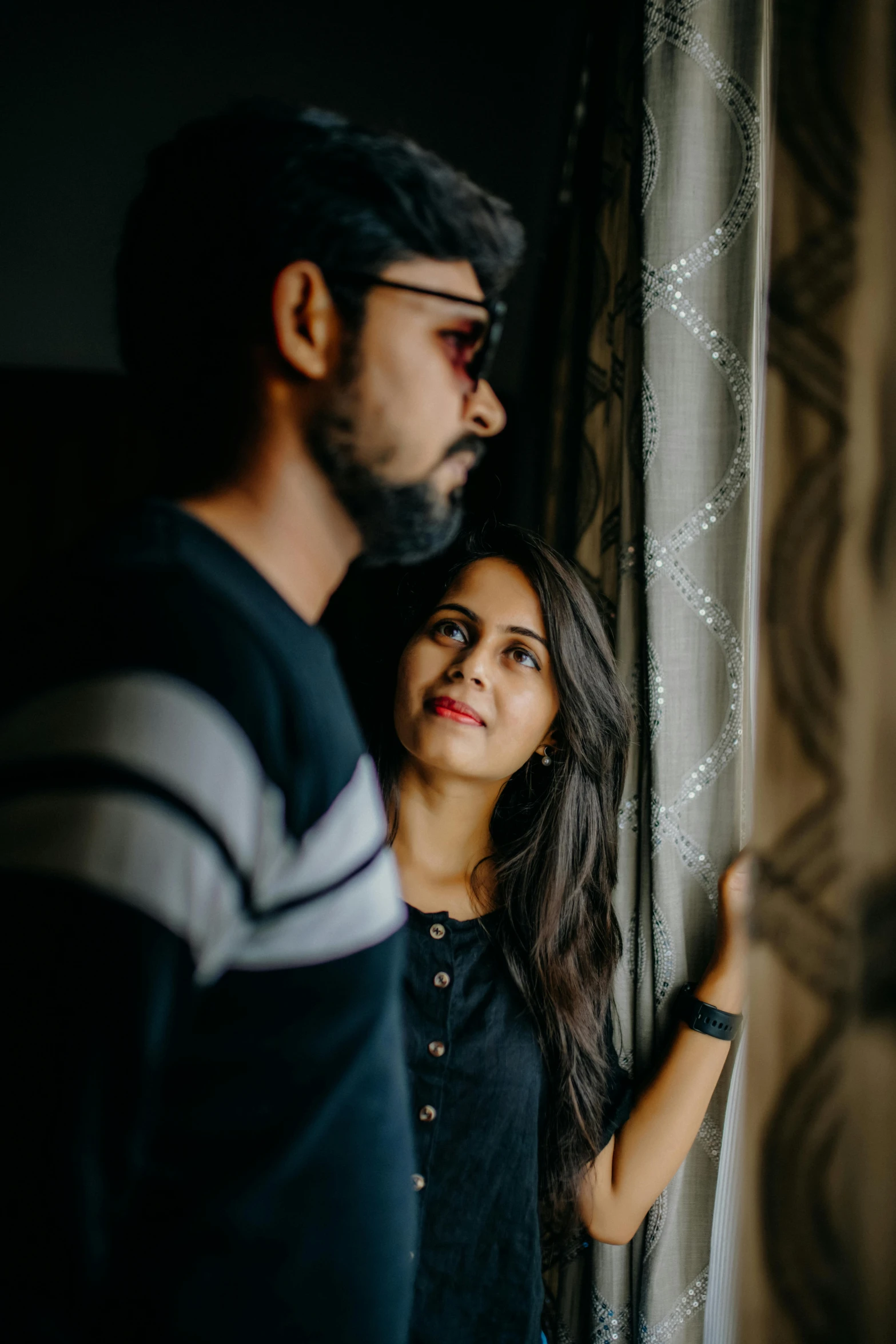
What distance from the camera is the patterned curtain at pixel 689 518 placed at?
90 centimetres

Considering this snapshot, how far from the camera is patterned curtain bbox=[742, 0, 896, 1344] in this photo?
39cm

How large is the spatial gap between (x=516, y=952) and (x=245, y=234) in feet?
2.77

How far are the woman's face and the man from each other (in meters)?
0.42

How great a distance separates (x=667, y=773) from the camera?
94 cm

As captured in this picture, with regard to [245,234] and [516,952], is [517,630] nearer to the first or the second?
[516,952]

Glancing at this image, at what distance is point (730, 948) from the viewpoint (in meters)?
0.90

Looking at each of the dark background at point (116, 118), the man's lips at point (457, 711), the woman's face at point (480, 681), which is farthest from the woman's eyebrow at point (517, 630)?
the dark background at point (116, 118)

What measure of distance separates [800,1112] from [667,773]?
0.52 metres

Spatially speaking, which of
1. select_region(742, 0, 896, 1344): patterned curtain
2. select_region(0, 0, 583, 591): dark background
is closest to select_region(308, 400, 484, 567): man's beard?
select_region(742, 0, 896, 1344): patterned curtain

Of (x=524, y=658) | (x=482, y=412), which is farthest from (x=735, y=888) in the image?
(x=482, y=412)

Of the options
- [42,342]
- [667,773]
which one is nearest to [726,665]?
[667,773]

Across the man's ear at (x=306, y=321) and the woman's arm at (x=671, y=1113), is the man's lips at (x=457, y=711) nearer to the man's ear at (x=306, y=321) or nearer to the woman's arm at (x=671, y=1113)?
the woman's arm at (x=671, y=1113)

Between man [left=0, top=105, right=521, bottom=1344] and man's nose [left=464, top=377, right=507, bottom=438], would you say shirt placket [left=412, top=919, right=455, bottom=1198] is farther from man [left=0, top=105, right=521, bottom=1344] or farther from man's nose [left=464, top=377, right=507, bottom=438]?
man's nose [left=464, top=377, right=507, bottom=438]

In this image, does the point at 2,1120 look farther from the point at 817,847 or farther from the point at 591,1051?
the point at 591,1051
